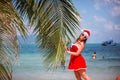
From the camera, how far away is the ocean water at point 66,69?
5518mm

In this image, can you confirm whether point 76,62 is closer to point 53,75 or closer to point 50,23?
point 50,23

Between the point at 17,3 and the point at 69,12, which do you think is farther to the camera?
the point at 17,3

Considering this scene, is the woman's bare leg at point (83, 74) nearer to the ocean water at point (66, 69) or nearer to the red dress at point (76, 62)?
the red dress at point (76, 62)

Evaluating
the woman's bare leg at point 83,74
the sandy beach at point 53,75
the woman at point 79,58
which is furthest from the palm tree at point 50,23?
the sandy beach at point 53,75

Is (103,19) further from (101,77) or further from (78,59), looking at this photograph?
(78,59)

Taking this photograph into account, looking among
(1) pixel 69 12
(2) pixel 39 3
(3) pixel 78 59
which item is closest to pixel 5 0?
(2) pixel 39 3

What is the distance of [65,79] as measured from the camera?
598 centimetres

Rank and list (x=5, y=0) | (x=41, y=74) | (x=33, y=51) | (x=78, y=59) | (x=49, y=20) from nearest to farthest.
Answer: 1. (x=5, y=0)
2. (x=49, y=20)
3. (x=78, y=59)
4. (x=33, y=51)
5. (x=41, y=74)

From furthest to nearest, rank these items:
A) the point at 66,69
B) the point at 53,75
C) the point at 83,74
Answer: the point at 66,69
the point at 53,75
the point at 83,74

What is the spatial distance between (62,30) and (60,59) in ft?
0.84

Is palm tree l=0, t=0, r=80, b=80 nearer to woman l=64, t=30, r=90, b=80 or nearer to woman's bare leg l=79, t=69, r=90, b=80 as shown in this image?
woman l=64, t=30, r=90, b=80

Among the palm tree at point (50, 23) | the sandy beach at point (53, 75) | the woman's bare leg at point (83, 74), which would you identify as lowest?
the sandy beach at point (53, 75)

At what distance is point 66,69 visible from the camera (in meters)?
5.97

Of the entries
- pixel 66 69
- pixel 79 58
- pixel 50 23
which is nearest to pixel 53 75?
pixel 66 69
